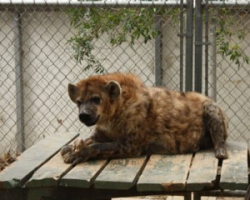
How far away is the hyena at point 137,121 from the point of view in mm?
4438

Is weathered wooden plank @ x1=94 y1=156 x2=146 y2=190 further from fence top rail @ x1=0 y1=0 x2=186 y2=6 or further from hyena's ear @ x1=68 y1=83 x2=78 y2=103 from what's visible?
fence top rail @ x1=0 y1=0 x2=186 y2=6

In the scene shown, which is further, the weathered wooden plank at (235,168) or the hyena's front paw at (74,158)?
the hyena's front paw at (74,158)

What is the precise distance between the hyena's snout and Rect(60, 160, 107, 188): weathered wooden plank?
293mm

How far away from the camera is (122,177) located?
389cm

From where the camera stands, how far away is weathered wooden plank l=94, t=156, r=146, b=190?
12.5 ft

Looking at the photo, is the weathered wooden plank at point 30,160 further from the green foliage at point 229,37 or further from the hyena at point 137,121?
the green foliage at point 229,37

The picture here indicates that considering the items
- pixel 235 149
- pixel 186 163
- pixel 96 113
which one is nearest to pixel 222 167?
pixel 186 163

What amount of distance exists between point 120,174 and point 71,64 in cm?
323

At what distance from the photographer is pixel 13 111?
7211 mm

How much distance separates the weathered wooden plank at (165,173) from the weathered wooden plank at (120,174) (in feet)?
0.18

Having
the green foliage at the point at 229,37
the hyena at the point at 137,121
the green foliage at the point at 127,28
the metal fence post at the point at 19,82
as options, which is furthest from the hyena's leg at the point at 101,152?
the metal fence post at the point at 19,82

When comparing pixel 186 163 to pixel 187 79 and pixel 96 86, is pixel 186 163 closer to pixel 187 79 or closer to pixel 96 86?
pixel 96 86

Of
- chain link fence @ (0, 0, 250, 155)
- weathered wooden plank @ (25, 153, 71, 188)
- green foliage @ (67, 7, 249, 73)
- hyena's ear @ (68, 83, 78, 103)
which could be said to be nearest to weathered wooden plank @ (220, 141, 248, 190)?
weathered wooden plank @ (25, 153, 71, 188)

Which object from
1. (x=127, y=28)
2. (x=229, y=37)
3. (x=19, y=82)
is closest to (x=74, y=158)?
(x=127, y=28)
